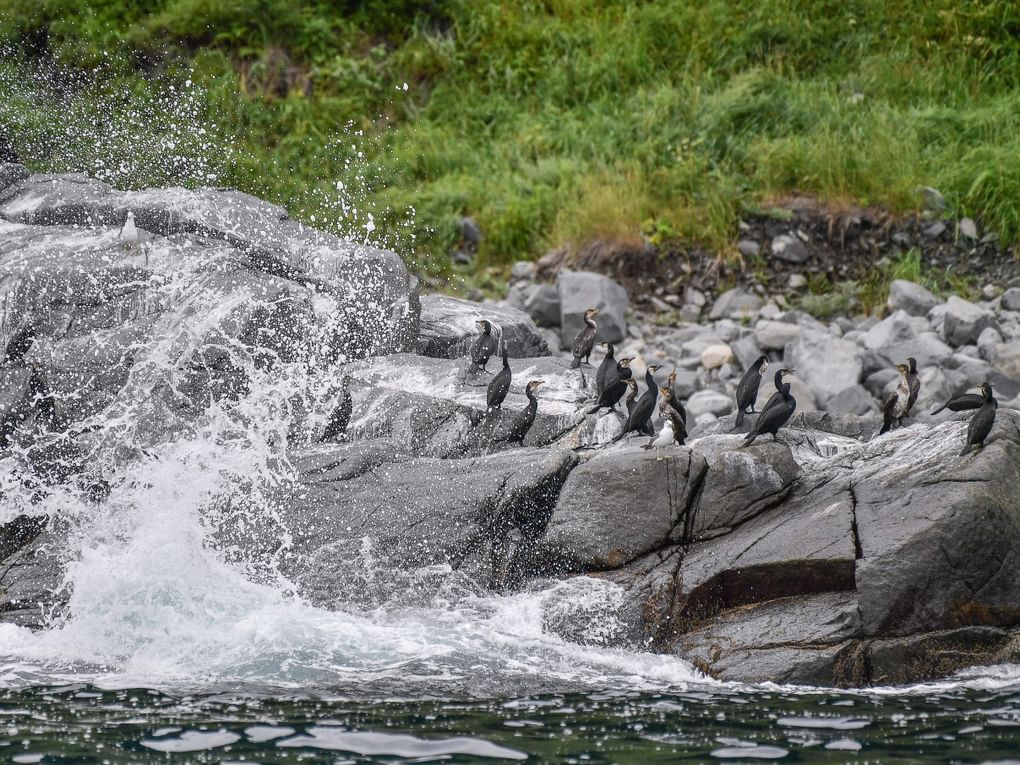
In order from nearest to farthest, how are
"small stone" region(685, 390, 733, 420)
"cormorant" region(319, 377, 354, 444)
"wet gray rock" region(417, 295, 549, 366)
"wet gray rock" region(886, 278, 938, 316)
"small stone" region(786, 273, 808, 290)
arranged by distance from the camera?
"cormorant" region(319, 377, 354, 444)
"wet gray rock" region(417, 295, 549, 366)
"small stone" region(685, 390, 733, 420)
"wet gray rock" region(886, 278, 938, 316)
"small stone" region(786, 273, 808, 290)

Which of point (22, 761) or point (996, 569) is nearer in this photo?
point (22, 761)

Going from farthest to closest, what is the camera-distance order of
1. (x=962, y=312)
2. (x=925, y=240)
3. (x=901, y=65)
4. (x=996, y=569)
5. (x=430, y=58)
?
(x=430, y=58) < (x=901, y=65) < (x=925, y=240) < (x=962, y=312) < (x=996, y=569)

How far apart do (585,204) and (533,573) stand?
1065 cm

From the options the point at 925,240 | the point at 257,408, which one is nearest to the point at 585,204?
the point at 925,240

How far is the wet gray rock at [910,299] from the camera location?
615 inches

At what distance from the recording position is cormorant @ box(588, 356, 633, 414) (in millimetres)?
9719

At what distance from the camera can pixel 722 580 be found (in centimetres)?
791

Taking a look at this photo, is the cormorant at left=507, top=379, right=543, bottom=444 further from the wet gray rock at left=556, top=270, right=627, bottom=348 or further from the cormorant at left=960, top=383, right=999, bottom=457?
the wet gray rock at left=556, top=270, right=627, bottom=348

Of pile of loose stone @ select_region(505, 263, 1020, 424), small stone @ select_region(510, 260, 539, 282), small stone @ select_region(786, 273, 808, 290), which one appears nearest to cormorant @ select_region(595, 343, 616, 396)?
pile of loose stone @ select_region(505, 263, 1020, 424)

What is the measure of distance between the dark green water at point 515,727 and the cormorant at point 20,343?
4.27m

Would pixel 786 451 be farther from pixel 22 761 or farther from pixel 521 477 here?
pixel 22 761

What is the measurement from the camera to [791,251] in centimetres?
1728

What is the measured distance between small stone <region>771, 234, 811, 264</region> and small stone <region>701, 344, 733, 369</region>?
10.1ft

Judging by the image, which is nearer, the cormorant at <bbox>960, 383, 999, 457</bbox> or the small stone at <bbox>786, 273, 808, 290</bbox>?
the cormorant at <bbox>960, 383, 999, 457</bbox>
